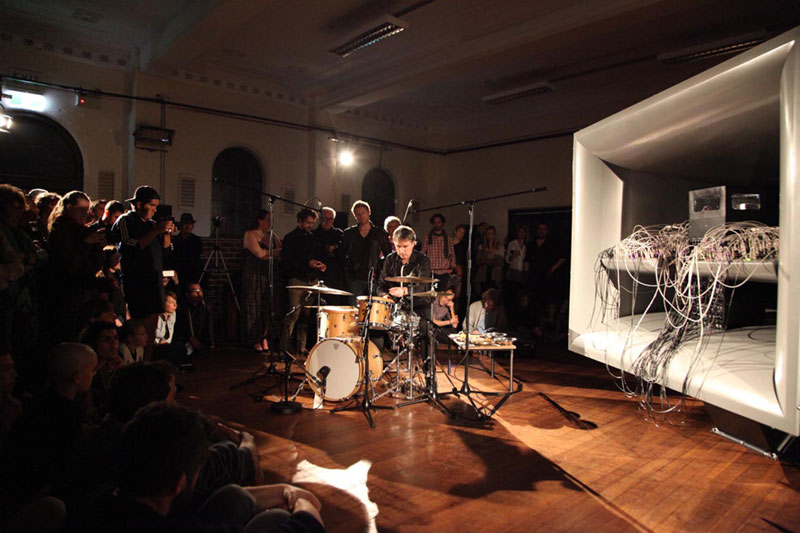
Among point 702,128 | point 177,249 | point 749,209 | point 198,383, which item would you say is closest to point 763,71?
point 702,128

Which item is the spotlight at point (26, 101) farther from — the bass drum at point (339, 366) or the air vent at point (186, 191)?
the bass drum at point (339, 366)

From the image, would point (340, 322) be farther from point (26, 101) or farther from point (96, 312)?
point (26, 101)

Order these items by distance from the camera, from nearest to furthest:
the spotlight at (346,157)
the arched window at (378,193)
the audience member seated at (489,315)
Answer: the audience member seated at (489,315), the spotlight at (346,157), the arched window at (378,193)

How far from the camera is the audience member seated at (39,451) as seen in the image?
5.84ft

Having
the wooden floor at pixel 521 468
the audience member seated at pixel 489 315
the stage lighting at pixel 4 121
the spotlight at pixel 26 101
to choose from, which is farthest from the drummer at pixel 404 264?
the spotlight at pixel 26 101

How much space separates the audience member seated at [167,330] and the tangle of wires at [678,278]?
4260mm

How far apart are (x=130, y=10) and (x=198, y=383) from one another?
4.15 metres

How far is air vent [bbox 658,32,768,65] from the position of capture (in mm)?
5180

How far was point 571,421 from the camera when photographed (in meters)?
3.63

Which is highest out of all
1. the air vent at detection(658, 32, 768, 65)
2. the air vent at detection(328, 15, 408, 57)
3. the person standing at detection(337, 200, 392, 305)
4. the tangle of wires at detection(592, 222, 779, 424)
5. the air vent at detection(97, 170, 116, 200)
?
the air vent at detection(328, 15, 408, 57)

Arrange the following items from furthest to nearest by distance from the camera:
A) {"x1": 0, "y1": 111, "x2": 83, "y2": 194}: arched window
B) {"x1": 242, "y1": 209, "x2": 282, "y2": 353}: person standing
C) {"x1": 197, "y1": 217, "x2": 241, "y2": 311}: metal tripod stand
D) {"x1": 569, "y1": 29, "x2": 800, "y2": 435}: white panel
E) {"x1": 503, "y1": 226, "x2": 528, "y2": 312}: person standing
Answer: {"x1": 503, "y1": 226, "x2": 528, "y2": 312}: person standing < {"x1": 197, "y1": 217, "x2": 241, "y2": 311}: metal tripod stand < {"x1": 242, "y1": 209, "x2": 282, "y2": 353}: person standing < {"x1": 0, "y1": 111, "x2": 83, "y2": 194}: arched window < {"x1": 569, "y1": 29, "x2": 800, "y2": 435}: white panel

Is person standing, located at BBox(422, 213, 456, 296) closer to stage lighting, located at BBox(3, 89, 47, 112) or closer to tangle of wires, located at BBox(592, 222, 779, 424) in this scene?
stage lighting, located at BBox(3, 89, 47, 112)

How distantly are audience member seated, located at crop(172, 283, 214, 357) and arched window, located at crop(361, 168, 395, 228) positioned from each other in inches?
152

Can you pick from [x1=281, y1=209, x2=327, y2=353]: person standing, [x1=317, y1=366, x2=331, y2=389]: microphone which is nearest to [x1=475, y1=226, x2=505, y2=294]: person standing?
[x1=281, y1=209, x2=327, y2=353]: person standing
